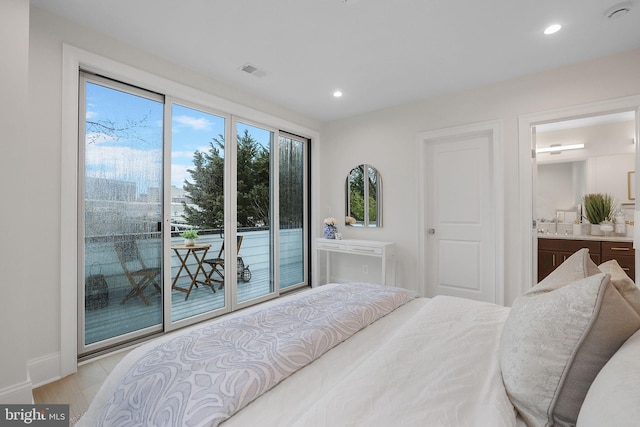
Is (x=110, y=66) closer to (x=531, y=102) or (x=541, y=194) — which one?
(x=531, y=102)

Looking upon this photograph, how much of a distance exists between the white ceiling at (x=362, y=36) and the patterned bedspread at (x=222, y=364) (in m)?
2.01

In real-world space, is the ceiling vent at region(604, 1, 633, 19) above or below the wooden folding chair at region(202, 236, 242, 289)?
above

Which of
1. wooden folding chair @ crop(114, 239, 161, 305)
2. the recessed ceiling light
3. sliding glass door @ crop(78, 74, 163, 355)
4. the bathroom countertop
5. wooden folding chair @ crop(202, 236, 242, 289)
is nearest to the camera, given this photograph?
the recessed ceiling light

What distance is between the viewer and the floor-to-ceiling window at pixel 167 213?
2.41 m

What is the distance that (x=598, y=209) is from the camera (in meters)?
4.05

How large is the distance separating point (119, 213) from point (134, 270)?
514mm

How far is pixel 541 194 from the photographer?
4.65 meters

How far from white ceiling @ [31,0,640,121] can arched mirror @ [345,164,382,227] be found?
123 cm

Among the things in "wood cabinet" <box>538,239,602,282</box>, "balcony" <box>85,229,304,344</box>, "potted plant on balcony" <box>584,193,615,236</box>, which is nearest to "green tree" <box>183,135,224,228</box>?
"balcony" <box>85,229,304,344</box>

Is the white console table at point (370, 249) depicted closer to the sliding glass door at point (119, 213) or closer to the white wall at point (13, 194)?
the sliding glass door at point (119, 213)

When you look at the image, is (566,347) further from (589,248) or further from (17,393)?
(589,248)

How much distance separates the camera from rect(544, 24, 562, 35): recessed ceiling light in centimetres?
223

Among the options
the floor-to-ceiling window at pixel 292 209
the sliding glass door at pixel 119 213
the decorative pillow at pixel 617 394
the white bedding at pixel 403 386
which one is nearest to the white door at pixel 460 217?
the floor-to-ceiling window at pixel 292 209

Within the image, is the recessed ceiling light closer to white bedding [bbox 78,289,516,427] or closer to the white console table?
white bedding [bbox 78,289,516,427]
